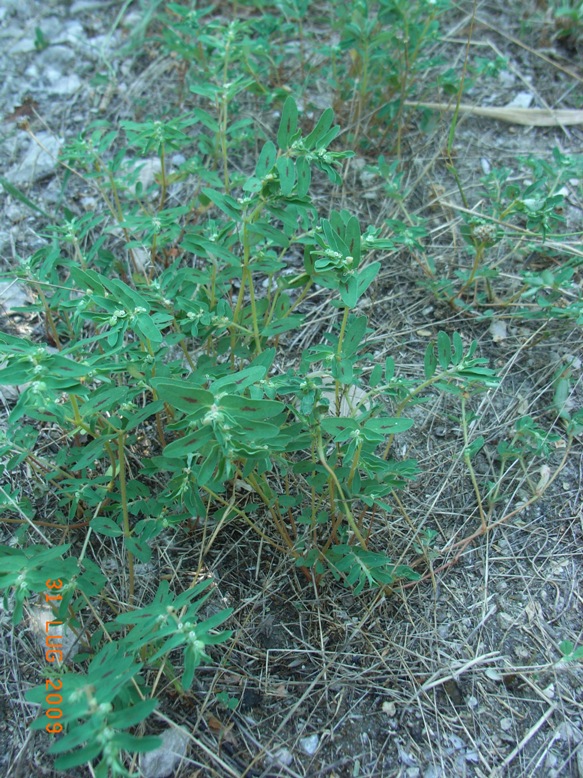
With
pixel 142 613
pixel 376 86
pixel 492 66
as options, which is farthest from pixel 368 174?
pixel 142 613

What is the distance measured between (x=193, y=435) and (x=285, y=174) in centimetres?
87

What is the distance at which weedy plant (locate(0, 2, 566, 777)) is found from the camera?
5.54ft

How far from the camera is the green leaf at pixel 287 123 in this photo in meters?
1.99

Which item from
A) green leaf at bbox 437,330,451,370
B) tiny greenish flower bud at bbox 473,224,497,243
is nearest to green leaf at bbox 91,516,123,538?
green leaf at bbox 437,330,451,370

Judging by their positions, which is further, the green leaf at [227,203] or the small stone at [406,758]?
the green leaf at [227,203]

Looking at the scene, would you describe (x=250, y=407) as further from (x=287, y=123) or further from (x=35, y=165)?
(x=35, y=165)

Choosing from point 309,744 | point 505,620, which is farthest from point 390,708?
point 505,620

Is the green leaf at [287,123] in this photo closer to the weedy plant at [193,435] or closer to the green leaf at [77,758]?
the weedy plant at [193,435]

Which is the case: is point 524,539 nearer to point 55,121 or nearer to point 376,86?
point 376,86

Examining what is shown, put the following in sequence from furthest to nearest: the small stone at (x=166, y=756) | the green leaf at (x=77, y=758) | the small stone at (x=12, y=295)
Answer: the small stone at (x=12, y=295)
the small stone at (x=166, y=756)
the green leaf at (x=77, y=758)

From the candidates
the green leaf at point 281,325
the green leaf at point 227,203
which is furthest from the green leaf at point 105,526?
the green leaf at point 227,203

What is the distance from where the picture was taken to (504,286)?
9.79 ft

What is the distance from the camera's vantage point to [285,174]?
6.46 feet
